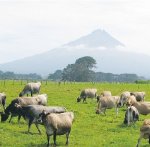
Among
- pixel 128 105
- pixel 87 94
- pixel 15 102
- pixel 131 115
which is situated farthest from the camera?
pixel 87 94

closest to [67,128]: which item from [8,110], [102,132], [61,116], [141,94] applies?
[61,116]

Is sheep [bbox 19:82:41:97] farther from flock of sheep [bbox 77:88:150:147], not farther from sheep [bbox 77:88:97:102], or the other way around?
flock of sheep [bbox 77:88:150:147]

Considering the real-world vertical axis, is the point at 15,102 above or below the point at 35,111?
above

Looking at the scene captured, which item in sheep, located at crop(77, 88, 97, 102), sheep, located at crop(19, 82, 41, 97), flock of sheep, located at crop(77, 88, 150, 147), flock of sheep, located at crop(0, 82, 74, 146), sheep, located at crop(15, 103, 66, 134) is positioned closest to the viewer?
flock of sheep, located at crop(0, 82, 74, 146)

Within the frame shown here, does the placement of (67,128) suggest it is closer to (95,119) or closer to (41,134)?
(41,134)

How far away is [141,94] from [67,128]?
2587cm

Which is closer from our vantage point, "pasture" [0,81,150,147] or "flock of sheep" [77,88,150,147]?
"pasture" [0,81,150,147]

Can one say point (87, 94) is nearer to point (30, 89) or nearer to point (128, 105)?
point (30, 89)

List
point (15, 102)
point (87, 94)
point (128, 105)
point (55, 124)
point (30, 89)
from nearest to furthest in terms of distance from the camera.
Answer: point (55, 124) < point (15, 102) < point (128, 105) < point (87, 94) < point (30, 89)

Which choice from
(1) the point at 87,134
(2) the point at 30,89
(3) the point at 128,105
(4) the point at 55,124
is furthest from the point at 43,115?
(2) the point at 30,89

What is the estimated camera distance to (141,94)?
46.0m

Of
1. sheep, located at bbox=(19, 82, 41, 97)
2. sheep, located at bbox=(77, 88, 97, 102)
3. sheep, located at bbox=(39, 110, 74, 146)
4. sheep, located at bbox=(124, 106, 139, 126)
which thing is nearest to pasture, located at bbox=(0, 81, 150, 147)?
sheep, located at bbox=(124, 106, 139, 126)

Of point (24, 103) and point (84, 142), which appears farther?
point (24, 103)

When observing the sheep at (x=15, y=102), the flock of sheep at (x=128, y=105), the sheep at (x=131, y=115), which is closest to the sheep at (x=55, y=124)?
the flock of sheep at (x=128, y=105)
